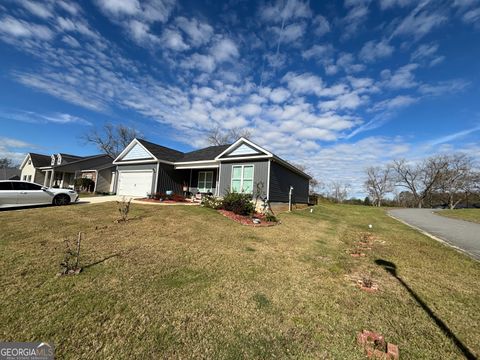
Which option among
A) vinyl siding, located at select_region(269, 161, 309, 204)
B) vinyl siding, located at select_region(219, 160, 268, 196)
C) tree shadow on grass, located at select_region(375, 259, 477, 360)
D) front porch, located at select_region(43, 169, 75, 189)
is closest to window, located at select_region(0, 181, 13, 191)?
vinyl siding, located at select_region(219, 160, 268, 196)

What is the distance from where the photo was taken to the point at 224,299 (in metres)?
3.54

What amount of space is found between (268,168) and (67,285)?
11000 mm

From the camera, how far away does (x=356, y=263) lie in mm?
5535

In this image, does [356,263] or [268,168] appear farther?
[268,168]

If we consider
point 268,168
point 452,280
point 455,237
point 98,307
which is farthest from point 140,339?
point 455,237

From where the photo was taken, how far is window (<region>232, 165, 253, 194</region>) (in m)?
14.0

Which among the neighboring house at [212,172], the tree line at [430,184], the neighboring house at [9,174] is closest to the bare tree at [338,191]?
the tree line at [430,184]

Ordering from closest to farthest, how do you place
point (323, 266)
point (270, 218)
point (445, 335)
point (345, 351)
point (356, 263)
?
point (345, 351) < point (445, 335) < point (323, 266) < point (356, 263) < point (270, 218)

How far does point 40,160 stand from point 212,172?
32393 millimetres

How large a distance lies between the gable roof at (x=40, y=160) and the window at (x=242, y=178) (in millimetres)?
34338

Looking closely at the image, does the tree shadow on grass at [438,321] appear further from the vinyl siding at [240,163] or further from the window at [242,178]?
the window at [242,178]

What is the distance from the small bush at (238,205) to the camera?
37.4 ft

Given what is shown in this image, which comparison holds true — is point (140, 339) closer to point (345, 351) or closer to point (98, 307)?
point (98, 307)

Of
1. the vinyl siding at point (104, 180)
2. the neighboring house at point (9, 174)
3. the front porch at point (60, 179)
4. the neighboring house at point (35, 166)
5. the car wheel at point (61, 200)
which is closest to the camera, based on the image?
the car wheel at point (61, 200)
